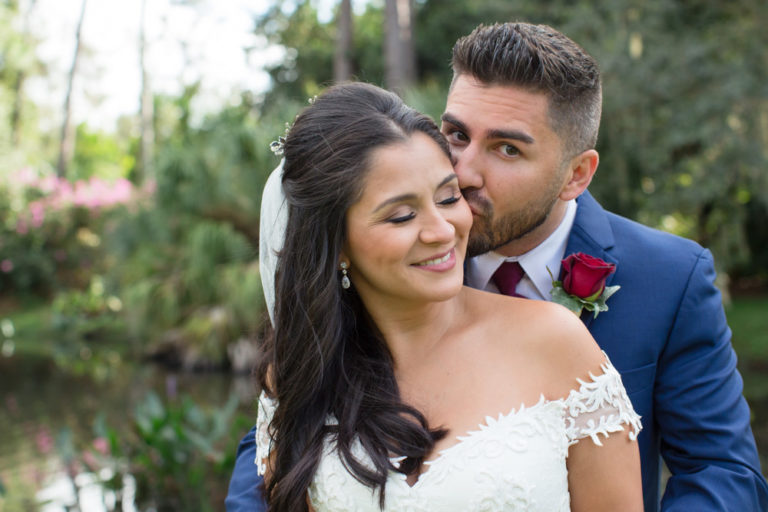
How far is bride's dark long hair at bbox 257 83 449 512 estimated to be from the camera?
6.63 feet

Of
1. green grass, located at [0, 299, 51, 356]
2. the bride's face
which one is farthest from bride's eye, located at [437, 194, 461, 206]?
green grass, located at [0, 299, 51, 356]

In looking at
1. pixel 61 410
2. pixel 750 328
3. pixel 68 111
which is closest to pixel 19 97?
pixel 68 111

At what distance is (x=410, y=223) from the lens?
1985 millimetres

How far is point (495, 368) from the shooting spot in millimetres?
2047

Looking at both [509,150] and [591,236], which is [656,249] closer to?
[591,236]

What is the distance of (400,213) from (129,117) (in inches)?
2100

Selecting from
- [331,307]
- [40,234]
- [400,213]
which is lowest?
[40,234]

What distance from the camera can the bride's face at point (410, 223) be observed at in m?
1.98

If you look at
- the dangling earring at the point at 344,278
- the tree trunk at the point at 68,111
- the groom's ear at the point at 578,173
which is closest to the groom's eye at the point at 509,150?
the groom's ear at the point at 578,173

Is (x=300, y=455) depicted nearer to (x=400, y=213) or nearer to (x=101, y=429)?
(x=400, y=213)

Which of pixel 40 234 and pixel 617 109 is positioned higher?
pixel 617 109

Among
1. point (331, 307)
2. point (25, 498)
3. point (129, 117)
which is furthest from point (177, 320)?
point (129, 117)

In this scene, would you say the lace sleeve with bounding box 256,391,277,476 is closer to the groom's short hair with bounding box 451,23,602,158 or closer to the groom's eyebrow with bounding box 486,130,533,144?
the groom's eyebrow with bounding box 486,130,533,144

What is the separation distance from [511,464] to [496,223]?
0.74m
